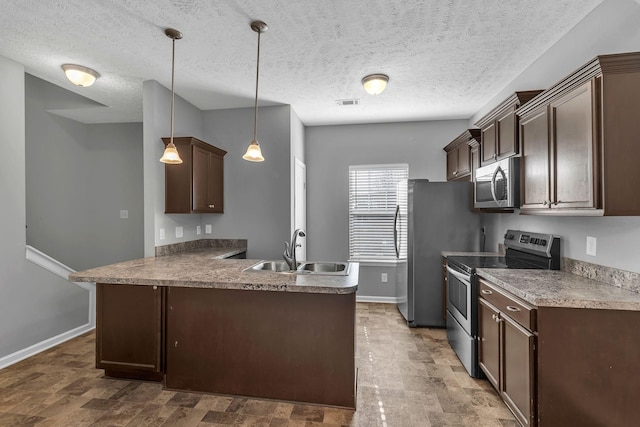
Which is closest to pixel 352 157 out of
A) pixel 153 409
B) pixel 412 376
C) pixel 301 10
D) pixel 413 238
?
pixel 413 238

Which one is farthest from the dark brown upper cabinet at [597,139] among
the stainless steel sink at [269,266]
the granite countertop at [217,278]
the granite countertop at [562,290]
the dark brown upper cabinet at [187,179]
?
the dark brown upper cabinet at [187,179]

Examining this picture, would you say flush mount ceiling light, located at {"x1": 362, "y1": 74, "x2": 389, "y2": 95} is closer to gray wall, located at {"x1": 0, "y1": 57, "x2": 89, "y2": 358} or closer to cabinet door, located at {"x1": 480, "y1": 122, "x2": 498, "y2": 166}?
cabinet door, located at {"x1": 480, "y1": 122, "x2": 498, "y2": 166}

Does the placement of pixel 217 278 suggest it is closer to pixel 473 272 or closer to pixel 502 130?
pixel 473 272

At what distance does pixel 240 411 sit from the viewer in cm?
209

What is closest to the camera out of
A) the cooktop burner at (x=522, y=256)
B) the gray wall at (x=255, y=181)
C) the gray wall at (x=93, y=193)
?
the cooktop burner at (x=522, y=256)

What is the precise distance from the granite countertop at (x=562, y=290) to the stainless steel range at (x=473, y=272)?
0.22 meters

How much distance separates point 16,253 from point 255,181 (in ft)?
7.88

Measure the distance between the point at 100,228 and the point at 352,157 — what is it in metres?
3.91

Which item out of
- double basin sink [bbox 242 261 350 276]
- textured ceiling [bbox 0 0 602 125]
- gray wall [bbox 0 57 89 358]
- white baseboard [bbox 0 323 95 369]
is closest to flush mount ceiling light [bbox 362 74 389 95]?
textured ceiling [bbox 0 0 602 125]

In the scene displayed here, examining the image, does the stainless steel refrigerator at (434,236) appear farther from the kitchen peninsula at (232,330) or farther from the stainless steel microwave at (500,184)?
the kitchen peninsula at (232,330)

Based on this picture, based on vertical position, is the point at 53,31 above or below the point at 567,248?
above

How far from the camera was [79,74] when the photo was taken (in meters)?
2.96

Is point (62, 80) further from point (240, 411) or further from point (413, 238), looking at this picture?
A: point (413, 238)

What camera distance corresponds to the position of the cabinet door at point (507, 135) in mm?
2549
